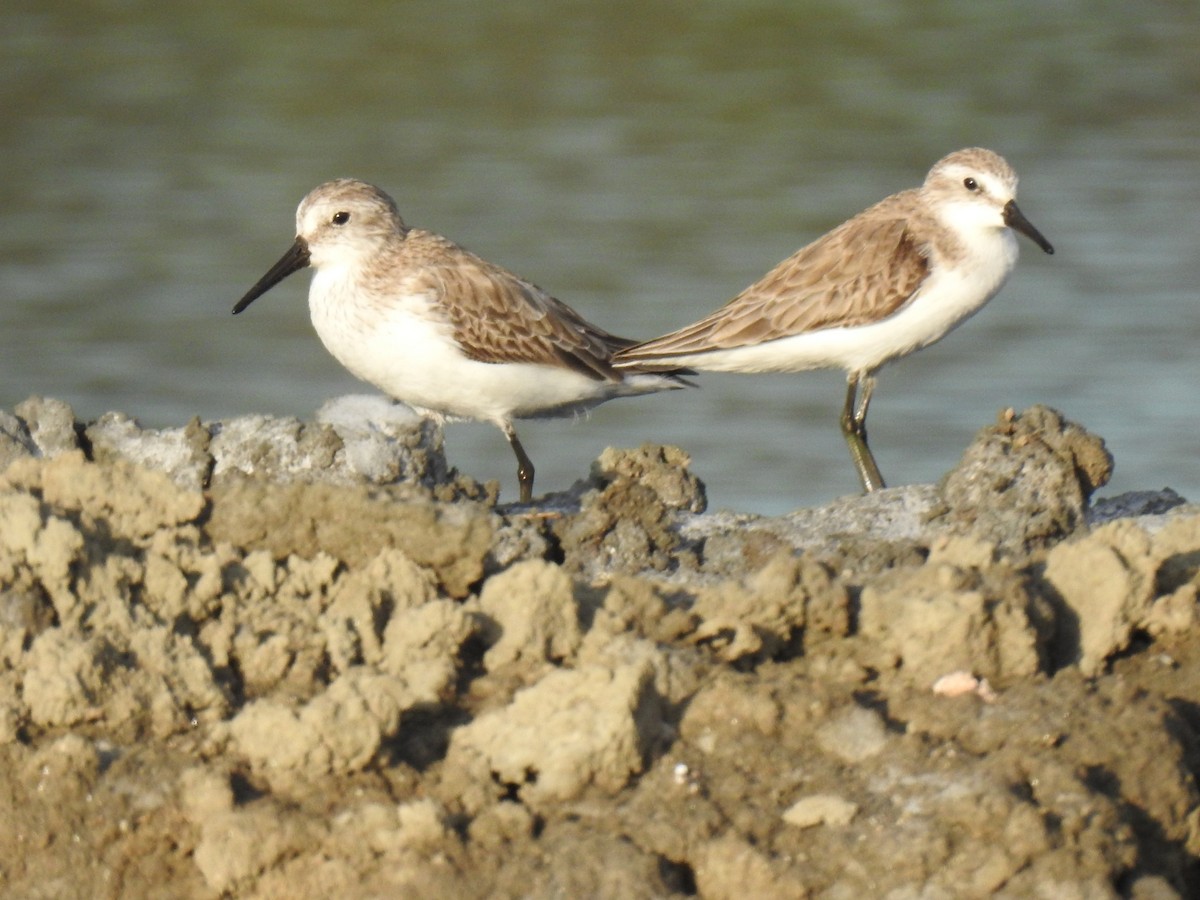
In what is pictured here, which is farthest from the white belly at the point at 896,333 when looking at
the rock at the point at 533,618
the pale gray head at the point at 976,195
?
the rock at the point at 533,618

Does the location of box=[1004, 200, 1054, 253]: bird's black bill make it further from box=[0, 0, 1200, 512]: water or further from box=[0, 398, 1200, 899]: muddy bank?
box=[0, 398, 1200, 899]: muddy bank

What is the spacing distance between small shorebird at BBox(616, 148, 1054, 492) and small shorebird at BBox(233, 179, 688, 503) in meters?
0.23

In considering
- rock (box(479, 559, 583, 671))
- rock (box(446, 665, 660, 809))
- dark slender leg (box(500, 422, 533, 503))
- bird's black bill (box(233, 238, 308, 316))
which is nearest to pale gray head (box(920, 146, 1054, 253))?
dark slender leg (box(500, 422, 533, 503))

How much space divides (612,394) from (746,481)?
1.62 m

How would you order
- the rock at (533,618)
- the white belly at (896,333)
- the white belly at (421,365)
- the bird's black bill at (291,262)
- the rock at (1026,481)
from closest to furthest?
the rock at (533,618) < the rock at (1026,481) < the white belly at (421,365) < the white belly at (896,333) < the bird's black bill at (291,262)

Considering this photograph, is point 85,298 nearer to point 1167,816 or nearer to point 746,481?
point 746,481

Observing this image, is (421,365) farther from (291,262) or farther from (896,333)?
(896,333)

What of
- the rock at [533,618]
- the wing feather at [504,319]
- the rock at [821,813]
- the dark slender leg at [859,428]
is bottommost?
the rock at [821,813]

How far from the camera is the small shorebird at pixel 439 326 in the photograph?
695cm

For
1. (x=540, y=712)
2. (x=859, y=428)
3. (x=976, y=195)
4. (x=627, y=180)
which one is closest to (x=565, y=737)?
(x=540, y=712)

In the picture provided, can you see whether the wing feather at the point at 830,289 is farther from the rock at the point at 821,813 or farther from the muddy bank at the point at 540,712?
the rock at the point at 821,813

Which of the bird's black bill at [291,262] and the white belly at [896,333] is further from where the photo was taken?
the bird's black bill at [291,262]

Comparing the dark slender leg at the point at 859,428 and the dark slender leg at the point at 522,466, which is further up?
the dark slender leg at the point at 859,428

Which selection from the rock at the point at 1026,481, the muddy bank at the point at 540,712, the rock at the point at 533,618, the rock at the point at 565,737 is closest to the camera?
the muddy bank at the point at 540,712
